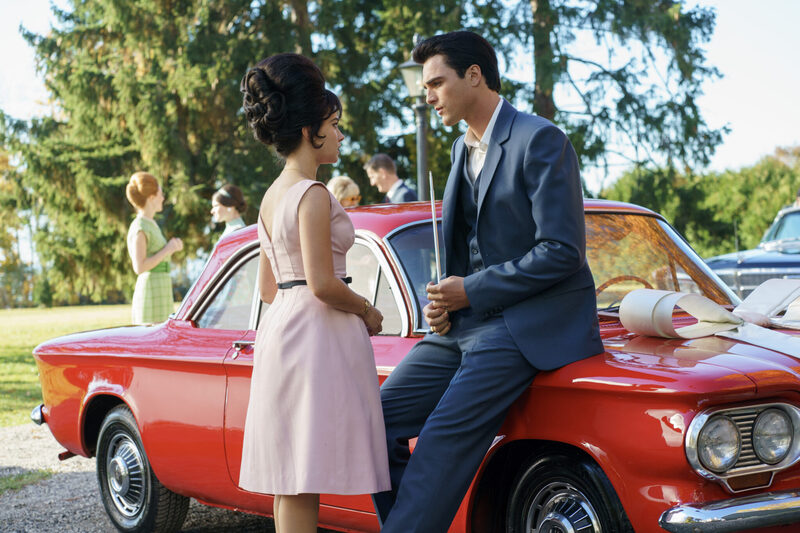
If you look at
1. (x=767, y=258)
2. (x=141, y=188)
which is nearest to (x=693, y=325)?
(x=141, y=188)

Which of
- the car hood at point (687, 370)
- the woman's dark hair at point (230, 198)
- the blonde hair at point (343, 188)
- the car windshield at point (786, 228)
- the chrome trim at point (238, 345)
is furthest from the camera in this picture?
the car windshield at point (786, 228)

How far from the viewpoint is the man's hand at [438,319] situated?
10.3 feet

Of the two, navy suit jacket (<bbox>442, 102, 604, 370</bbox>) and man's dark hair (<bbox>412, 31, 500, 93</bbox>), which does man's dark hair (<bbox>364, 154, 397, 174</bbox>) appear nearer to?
man's dark hair (<bbox>412, 31, 500, 93</bbox>)

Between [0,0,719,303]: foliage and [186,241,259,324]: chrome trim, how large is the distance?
1736 centimetres

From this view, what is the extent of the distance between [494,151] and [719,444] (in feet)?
3.67

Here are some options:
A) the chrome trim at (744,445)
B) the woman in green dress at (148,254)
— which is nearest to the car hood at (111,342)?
the woman in green dress at (148,254)

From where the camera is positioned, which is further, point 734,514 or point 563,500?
point 563,500

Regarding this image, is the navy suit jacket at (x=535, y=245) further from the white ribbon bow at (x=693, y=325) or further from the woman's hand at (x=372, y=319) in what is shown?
the woman's hand at (x=372, y=319)

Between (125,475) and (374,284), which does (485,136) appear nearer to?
(374,284)

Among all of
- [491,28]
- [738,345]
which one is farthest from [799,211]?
[491,28]

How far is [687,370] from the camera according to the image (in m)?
2.78

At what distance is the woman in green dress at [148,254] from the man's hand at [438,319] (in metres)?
4.47

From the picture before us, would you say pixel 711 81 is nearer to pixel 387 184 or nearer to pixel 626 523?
pixel 387 184

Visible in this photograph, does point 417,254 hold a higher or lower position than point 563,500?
higher
